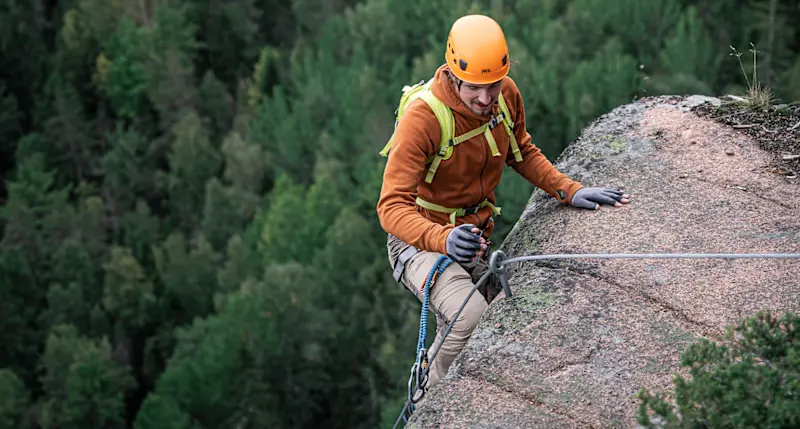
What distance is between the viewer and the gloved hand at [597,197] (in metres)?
5.18

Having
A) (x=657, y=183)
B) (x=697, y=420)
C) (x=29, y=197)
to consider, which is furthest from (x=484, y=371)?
(x=29, y=197)

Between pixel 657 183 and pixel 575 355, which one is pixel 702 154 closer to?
pixel 657 183

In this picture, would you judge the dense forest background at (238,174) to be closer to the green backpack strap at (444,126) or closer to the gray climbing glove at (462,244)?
the green backpack strap at (444,126)

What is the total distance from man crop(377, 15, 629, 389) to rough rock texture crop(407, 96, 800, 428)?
0.25 m

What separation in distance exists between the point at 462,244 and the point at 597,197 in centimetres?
107

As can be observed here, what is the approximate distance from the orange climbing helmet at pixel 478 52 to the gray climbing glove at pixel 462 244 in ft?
2.35

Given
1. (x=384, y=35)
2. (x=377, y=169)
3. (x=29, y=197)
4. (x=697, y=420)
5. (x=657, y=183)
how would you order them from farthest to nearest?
1. (x=29, y=197)
2. (x=384, y=35)
3. (x=377, y=169)
4. (x=657, y=183)
5. (x=697, y=420)

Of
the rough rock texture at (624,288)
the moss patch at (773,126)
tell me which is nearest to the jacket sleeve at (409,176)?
the rough rock texture at (624,288)

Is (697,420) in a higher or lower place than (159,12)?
higher

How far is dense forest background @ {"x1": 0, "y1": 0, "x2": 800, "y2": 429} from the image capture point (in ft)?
99.1

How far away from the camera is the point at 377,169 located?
112 feet

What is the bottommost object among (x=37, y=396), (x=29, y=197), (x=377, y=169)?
(x=37, y=396)

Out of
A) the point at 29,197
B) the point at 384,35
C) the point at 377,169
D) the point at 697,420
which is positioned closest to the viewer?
the point at 697,420

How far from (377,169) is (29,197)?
73.6 feet
